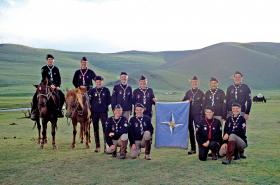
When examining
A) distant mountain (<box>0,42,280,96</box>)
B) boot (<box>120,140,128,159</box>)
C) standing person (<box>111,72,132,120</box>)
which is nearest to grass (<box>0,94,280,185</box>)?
boot (<box>120,140,128,159</box>)

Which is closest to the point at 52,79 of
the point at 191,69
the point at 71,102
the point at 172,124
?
the point at 71,102

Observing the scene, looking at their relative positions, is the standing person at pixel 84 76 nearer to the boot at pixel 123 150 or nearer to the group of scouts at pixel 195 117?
the group of scouts at pixel 195 117

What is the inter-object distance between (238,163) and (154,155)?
8.62 ft

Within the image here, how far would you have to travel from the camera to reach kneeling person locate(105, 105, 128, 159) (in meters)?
11.6

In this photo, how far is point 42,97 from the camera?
13.4 m

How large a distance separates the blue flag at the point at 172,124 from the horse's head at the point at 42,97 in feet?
12.0

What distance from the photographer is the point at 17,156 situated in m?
12.0

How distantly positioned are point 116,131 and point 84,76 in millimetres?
3027

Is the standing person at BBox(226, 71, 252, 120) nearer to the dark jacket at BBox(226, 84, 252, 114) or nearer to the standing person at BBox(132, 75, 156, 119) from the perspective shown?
the dark jacket at BBox(226, 84, 252, 114)

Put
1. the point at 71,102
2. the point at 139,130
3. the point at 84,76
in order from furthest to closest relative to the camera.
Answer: the point at 84,76 → the point at 71,102 → the point at 139,130

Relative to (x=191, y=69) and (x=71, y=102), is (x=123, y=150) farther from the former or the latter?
(x=191, y=69)

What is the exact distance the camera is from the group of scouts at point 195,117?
11.0 metres

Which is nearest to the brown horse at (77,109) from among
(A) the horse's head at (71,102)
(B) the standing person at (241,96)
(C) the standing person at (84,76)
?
(A) the horse's head at (71,102)

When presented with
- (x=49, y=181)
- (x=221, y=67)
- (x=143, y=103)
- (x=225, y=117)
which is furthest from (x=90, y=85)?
(x=221, y=67)
